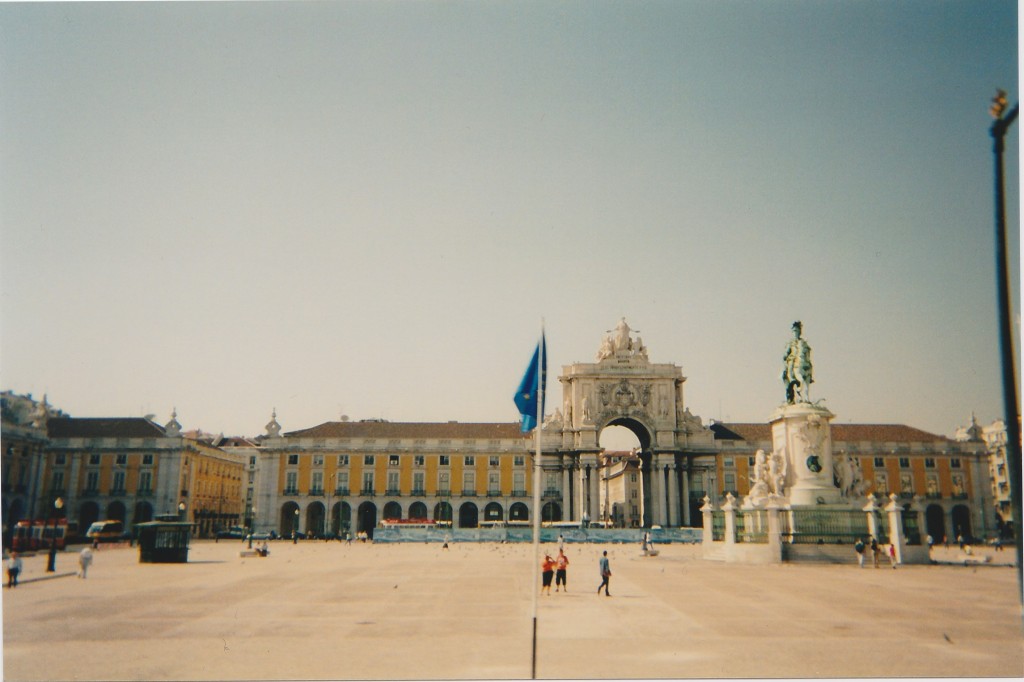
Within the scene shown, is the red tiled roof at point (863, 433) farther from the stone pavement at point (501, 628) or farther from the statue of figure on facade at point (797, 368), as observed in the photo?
the stone pavement at point (501, 628)

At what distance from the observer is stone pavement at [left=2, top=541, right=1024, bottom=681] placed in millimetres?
11773

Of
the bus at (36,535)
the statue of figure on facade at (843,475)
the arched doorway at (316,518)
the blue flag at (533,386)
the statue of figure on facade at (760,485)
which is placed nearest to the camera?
the blue flag at (533,386)

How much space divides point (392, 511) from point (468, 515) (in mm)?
7625

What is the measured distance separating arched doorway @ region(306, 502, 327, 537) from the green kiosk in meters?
48.6

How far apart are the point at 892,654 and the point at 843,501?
20.0 meters

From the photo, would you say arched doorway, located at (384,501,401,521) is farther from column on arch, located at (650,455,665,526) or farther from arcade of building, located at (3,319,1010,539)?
column on arch, located at (650,455,665,526)

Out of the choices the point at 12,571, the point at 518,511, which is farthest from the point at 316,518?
the point at 12,571

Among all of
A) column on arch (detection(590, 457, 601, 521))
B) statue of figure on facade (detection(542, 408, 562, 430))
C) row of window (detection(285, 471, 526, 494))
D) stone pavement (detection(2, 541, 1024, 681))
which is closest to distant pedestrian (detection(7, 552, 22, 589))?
stone pavement (detection(2, 541, 1024, 681))

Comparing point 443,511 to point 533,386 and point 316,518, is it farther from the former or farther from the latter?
point 533,386

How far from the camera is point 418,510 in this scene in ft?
265

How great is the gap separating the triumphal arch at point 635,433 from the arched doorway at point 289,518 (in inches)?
982

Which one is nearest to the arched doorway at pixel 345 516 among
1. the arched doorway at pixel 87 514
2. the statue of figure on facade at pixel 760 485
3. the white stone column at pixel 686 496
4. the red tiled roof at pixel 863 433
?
the arched doorway at pixel 87 514

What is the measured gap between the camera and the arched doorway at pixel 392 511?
80188 mm

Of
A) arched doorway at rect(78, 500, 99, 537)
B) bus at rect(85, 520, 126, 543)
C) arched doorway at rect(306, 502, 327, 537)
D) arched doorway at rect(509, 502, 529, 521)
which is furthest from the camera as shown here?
arched doorway at rect(509, 502, 529, 521)
